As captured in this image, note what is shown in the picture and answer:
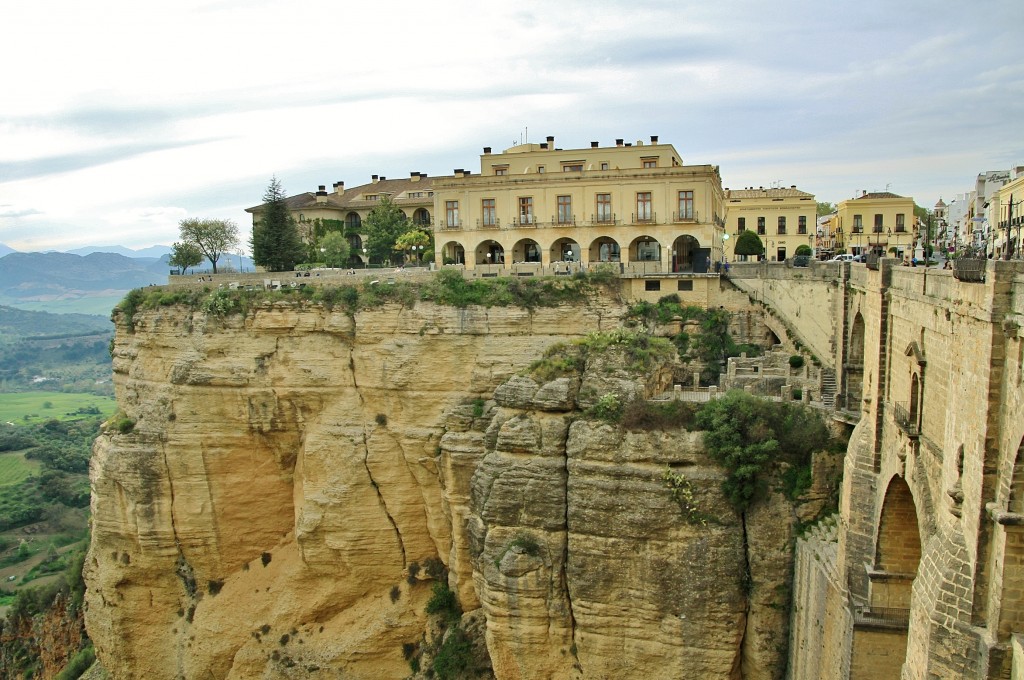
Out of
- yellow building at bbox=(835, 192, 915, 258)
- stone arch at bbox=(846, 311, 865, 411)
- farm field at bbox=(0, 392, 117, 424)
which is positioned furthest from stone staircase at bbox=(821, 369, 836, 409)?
farm field at bbox=(0, 392, 117, 424)

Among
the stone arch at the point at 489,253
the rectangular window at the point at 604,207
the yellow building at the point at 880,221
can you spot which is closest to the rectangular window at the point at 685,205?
the rectangular window at the point at 604,207

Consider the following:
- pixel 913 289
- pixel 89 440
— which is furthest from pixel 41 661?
A: pixel 89 440

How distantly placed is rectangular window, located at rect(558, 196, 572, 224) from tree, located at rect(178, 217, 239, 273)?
18717 mm

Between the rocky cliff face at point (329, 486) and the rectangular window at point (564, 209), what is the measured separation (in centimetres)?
559

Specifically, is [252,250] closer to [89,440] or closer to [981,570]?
[981,570]

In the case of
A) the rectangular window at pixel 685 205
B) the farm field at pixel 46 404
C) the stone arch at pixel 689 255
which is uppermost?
the rectangular window at pixel 685 205

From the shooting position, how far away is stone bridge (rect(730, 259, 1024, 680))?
10695mm

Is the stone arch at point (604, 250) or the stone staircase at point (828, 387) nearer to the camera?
the stone staircase at point (828, 387)

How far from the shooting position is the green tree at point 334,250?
136 ft

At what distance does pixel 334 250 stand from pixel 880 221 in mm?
28782

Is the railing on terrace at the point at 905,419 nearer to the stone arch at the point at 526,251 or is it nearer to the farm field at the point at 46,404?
the stone arch at the point at 526,251

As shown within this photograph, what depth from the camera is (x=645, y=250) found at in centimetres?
3631

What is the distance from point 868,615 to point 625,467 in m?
7.50

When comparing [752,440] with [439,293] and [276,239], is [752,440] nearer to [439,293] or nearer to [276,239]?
[439,293]
